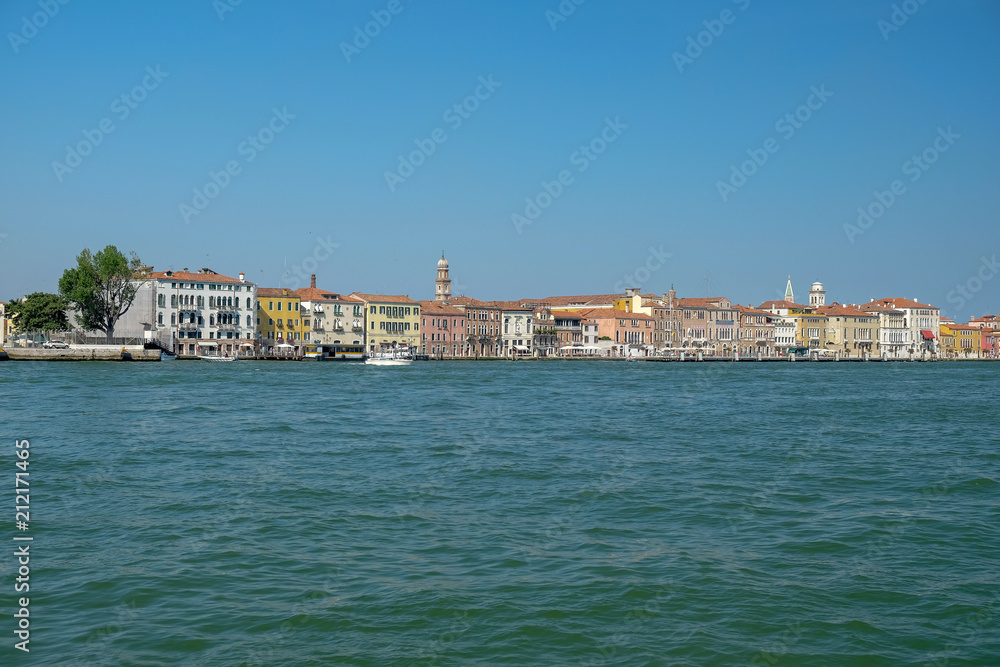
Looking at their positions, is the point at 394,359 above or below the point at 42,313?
below

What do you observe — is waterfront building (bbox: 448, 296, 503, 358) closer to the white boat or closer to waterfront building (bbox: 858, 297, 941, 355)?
the white boat

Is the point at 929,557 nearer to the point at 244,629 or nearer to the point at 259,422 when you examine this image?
the point at 244,629

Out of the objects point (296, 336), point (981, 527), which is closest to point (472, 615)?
point (981, 527)

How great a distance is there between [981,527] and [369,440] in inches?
426

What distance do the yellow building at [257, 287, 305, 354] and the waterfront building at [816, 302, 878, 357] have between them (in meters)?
61.6

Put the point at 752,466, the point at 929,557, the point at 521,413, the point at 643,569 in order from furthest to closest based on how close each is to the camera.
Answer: the point at 521,413 → the point at 752,466 → the point at 929,557 → the point at 643,569

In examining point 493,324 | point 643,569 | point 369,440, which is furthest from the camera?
point 493,324

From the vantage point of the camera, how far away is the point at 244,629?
652 centimetres

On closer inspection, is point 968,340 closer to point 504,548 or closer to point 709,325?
point 709,325

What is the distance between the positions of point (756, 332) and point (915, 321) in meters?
23.8

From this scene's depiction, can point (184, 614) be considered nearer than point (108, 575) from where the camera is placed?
Yes

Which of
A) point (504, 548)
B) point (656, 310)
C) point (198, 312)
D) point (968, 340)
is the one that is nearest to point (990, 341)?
point (968, 340)

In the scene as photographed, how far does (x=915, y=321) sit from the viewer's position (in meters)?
109

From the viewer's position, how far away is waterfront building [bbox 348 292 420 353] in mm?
74938
